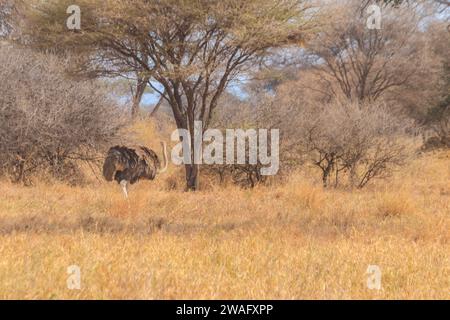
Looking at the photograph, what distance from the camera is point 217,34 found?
11648 millimetres

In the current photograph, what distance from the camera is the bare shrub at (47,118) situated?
36.9ft

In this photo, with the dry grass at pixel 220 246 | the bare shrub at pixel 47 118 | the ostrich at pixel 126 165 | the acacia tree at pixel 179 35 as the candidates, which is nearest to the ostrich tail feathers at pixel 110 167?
the ostrich at pixel 126 165

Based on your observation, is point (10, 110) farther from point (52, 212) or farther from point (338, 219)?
point (338, 219)

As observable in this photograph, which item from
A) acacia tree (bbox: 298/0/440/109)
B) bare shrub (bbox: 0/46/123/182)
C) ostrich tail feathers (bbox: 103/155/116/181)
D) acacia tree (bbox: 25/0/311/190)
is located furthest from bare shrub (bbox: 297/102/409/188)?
acacia tree (bbox: 298/0/440/109)

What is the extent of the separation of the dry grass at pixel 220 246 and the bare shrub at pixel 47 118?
247cm

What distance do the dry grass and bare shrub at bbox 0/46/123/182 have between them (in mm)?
2467

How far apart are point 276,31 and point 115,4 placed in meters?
3.30

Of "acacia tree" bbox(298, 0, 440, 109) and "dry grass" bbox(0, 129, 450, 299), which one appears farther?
"acacia tree" bbox(298, 0, 440, 109)

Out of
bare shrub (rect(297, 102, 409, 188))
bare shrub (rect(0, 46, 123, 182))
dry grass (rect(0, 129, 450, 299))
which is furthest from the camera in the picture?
bare shrub (rect(297, 102, 409, 188))

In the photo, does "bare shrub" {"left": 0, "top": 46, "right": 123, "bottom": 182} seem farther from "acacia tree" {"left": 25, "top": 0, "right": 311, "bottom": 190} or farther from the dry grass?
the dry grass

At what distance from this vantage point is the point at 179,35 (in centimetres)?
1155

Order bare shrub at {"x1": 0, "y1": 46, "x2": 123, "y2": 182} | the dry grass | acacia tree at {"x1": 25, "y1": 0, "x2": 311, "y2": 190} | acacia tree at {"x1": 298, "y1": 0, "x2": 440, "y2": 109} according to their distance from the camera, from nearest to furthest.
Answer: the dry grass, acacia tree at {"x1": 25, "y1": 0, "x2": 311, "y2": 190}, bare shrub at {"x1": 0, "y1": 46, "x2": 123, "y2": 182}, acacia tree at {"x1": 298, "y1": 0, "x2": 440, "y2": 109}

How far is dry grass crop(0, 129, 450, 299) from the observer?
12.2 feet
